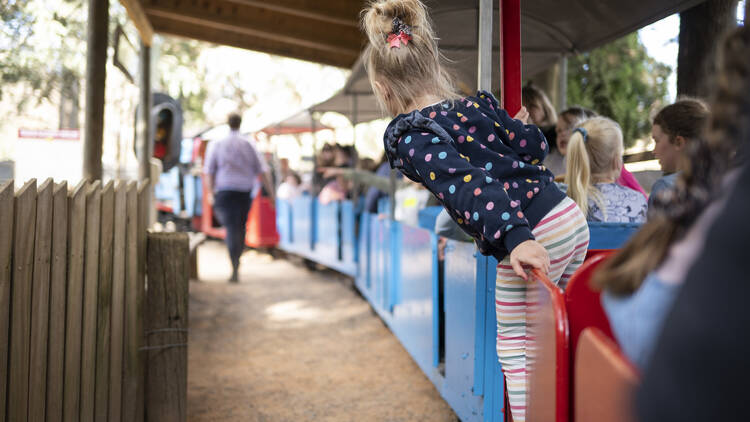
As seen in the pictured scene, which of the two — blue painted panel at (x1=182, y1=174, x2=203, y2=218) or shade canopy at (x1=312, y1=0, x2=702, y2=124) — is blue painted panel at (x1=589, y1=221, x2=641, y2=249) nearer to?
shade canopy at (x1=312, y1=0, x2=702, y2=124)

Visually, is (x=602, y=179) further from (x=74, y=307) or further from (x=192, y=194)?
(x=192, y=194)

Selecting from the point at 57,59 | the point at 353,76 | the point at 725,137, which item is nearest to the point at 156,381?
the point at 57,59

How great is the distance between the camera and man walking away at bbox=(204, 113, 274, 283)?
25.0 ft

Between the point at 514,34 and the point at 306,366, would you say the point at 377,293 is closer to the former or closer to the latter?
the point at 306,366

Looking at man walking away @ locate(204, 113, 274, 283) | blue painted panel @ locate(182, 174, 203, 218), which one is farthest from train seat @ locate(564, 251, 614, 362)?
blue painted panel @ locate(182, 174, 203, 218)

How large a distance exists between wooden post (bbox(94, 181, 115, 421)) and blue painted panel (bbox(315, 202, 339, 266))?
5598 mm

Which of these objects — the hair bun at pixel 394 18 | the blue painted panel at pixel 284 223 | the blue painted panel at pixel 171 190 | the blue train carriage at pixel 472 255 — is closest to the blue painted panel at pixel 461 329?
the blue train carriage at pixel 472 255

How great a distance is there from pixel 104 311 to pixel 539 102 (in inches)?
113

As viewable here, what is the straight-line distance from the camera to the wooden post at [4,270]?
82.9 inches

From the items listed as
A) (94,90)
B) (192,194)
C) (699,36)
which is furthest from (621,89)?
(192,194)

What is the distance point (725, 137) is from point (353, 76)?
188 inches

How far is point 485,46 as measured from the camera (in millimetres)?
2605

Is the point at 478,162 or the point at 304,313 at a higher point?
the point at 478,162

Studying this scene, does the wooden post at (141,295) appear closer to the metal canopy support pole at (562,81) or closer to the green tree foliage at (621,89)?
the metal canopy support pole at (562,81)
